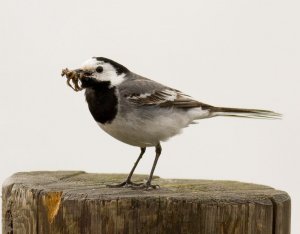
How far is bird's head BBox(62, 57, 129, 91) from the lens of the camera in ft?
21.1

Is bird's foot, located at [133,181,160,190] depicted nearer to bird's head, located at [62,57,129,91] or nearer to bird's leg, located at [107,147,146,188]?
bird's leg, located at [107,147,146,188]

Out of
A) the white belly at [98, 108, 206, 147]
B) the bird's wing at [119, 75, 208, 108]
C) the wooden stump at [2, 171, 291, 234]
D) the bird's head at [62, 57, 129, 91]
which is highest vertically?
the bird's head at [62, 57, 129, 91]

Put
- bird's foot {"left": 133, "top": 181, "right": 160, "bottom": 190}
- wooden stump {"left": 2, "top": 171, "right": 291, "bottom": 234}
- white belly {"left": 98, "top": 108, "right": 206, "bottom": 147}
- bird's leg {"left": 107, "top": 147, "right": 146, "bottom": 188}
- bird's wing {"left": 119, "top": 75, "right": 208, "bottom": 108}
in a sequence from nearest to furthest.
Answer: wooden stump {"left": 2, "top": 171, "right": 291, "bottom": 234} → bird's foot {"left": 133, "top": 181, "right": 160, "bottom": 190} → bird's leg {"left": 107, "top": 147, "right": 146, "bottom": 188} → white belly {"left": 98, "top": 108, "right": 206, "bottom": 147} → bird's wing {"left": 119, "top": 75, "right": 208, "bottom": 108}

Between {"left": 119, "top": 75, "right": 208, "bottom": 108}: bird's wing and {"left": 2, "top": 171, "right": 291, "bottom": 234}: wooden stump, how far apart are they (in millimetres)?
1283

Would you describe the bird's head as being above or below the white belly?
above

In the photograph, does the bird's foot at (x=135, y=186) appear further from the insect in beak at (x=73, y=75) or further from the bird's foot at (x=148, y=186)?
the insect in beak at (x=73, y=75)

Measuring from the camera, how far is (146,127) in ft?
21.2

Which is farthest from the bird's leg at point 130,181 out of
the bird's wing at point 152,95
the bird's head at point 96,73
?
the bird's head at point 96,73

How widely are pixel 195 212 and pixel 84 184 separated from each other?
134cm

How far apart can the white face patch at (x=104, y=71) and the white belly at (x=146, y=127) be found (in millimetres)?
389

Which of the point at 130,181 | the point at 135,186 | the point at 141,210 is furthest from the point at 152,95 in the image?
the point at 141,210

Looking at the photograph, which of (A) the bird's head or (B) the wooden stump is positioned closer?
(B) the wooden stump

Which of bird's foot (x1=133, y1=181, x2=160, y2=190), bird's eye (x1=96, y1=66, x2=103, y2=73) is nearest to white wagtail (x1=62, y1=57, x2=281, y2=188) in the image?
bird's eye (x1=96, y1=66, x2=103, y2=73)

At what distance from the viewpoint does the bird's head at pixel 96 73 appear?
21.1ft
